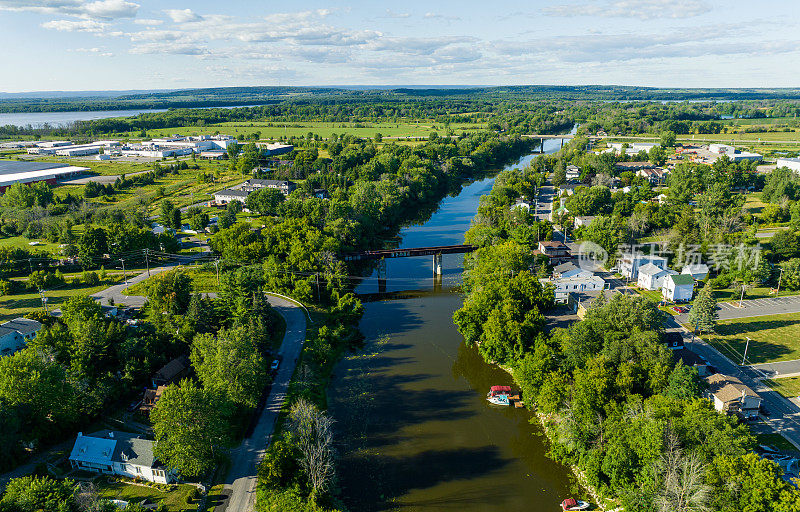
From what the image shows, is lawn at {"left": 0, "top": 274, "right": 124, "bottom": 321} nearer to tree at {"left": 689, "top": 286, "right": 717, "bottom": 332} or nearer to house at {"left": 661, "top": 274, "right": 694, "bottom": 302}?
tree at {"left": 689, "top": 286, "right": 717, "bottom": 332}

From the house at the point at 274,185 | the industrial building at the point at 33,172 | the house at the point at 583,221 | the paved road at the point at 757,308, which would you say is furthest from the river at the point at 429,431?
the industrial building at the point at 33,172

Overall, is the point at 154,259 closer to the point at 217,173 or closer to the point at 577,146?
the point at 217,173

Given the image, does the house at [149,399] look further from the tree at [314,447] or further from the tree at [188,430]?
the tree at [314,447]

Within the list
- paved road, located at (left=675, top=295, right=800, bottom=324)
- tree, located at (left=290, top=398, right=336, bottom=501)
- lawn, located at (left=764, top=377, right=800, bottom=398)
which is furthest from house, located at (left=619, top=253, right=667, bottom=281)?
tree, located at (left=290, top=398, right=336, bottom=501)

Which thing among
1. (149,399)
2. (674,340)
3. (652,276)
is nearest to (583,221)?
(652,276)

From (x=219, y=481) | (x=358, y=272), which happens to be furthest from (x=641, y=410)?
(x=358, y=272)

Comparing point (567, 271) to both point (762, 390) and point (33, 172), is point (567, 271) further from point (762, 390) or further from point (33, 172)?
point (33, 172)
